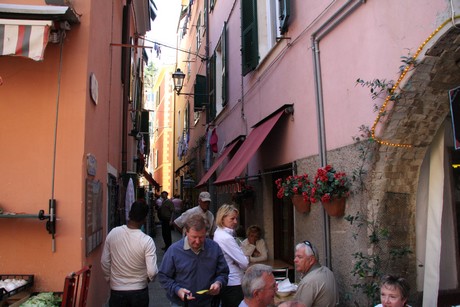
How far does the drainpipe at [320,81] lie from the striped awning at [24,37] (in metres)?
2.96

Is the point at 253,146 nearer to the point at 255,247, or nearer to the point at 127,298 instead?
the point at 255,247

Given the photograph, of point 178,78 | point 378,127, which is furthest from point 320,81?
point 178,78

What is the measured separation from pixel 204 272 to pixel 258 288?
0.93 metres

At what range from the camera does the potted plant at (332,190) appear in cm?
426

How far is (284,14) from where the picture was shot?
6.16m

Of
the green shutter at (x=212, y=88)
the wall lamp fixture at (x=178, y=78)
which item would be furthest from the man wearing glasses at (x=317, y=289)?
the wall lamp fixture at (x=178, y=78)

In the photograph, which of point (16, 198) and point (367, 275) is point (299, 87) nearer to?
point (367, 275)

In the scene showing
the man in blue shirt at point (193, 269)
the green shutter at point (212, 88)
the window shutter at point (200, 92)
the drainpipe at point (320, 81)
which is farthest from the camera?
the window shutter at point (200, 92)

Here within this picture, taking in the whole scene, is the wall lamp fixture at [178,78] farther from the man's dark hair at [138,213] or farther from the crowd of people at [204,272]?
the man's dark hair at [138,213]

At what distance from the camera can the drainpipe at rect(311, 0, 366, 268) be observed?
4.64 m

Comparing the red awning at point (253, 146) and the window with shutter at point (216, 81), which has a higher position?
the window with shutter at point (216, 81)

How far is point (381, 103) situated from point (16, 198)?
11.7ft

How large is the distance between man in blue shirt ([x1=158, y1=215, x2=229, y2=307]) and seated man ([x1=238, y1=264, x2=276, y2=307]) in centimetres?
76

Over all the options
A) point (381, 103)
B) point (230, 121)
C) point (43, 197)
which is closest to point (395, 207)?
point (381, 103)
